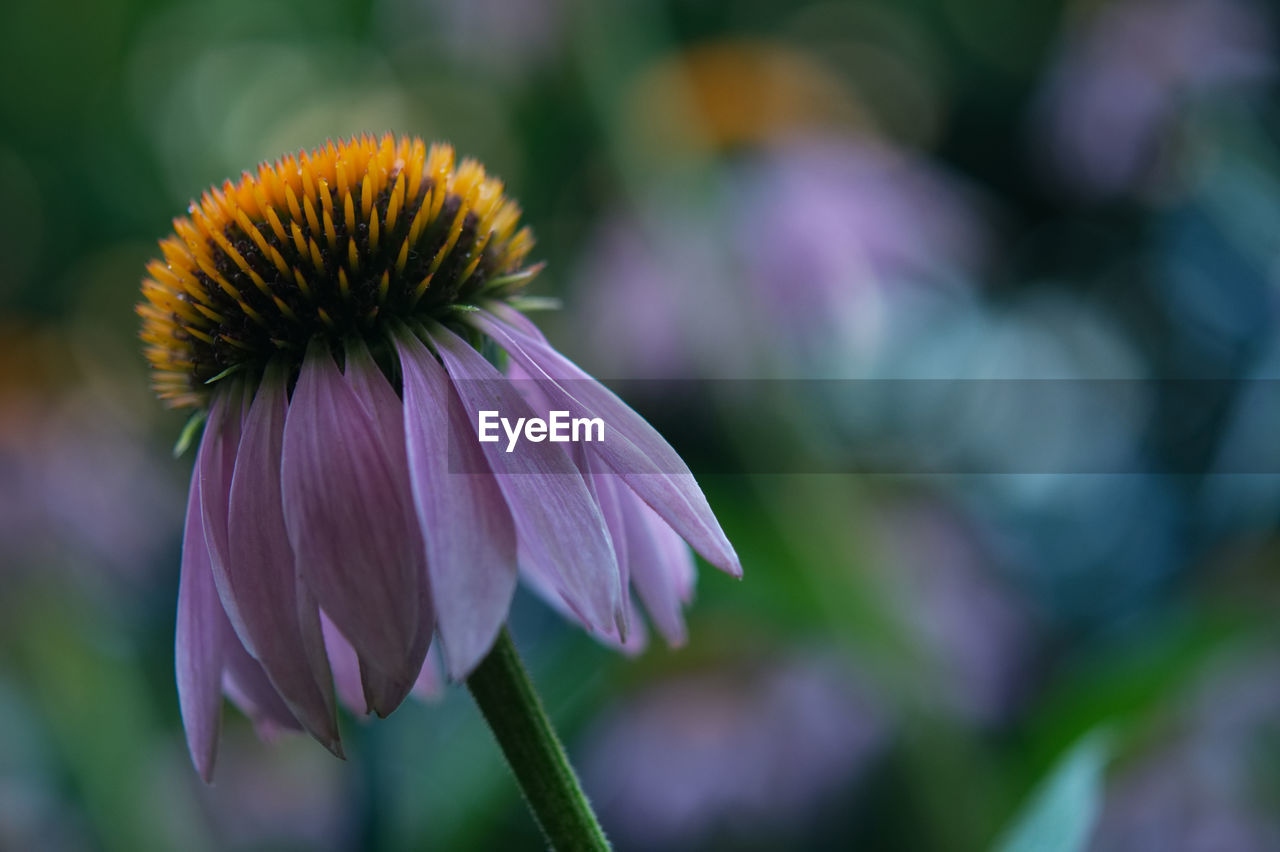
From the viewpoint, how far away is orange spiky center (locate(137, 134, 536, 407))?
44 cm

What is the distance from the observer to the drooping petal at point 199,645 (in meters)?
0.38

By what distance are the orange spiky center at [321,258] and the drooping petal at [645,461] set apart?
3.1 inches

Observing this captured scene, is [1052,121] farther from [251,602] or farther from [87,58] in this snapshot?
[87,58]

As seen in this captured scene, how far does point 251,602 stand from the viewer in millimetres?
362

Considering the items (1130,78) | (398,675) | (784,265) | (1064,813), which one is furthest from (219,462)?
(1130,78)

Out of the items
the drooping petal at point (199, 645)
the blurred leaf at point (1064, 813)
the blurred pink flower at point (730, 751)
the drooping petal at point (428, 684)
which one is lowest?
the blurred pink flower at point (730, 751)

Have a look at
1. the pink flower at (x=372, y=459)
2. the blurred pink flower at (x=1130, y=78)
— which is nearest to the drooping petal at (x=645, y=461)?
the pink flower at (x=372, y=459)

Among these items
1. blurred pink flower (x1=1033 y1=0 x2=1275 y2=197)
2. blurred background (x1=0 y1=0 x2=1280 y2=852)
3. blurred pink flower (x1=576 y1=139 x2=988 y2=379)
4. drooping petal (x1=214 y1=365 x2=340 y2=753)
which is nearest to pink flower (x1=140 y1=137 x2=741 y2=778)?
drooping petal (x1=214 y1=365 x2=340 y2=753)

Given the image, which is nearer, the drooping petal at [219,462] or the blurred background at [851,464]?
the drooping petal at [219,462]

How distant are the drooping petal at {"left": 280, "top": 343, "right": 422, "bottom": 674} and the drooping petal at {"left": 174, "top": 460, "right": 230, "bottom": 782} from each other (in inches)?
2.7

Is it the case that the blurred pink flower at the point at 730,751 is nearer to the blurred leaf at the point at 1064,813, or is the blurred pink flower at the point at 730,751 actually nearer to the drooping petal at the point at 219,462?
the blurred leaf at the point at 1064,813

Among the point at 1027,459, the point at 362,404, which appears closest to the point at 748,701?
the point at 1027,459

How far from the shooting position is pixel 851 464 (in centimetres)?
145

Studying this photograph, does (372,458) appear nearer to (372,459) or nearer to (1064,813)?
(372,459)
